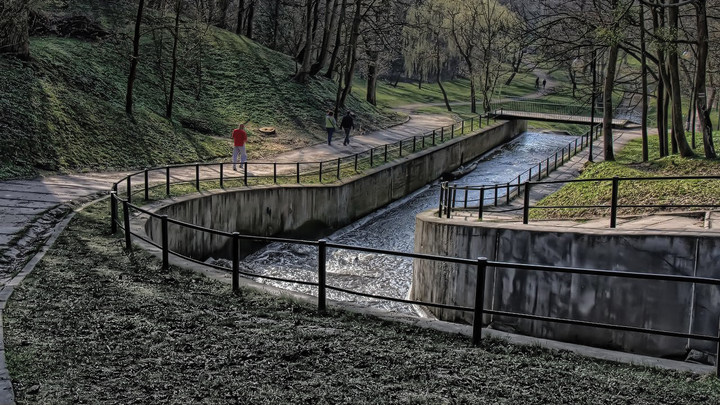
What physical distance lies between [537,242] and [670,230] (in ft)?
7.32

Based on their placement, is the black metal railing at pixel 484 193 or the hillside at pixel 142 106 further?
the hillside at pixel 142 106

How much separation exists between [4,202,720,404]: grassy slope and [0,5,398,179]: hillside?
13168 millimetres

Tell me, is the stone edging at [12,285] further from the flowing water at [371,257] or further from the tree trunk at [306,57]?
the tree trunk at [306,57]

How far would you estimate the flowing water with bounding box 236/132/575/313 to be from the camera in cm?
1786

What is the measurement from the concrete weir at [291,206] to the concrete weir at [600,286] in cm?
678

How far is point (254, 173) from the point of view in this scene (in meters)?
25.2

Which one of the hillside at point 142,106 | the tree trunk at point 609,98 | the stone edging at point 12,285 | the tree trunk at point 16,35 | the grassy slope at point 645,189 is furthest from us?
the tree trunk at point 609,98

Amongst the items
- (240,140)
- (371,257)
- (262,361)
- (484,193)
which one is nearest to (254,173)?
(240,140)

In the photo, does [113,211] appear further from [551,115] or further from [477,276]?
[551,115]

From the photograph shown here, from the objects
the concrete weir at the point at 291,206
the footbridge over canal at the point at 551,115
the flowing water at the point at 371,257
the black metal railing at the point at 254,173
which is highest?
the footbridge over canal at the point at 551,115

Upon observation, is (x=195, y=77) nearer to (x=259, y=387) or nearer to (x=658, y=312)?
(x=658, y=312)

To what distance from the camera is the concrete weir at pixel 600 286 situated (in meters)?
10.9

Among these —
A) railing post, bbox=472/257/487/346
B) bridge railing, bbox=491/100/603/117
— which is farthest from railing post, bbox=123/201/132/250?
bridge railing, bbox=491/100/603/117

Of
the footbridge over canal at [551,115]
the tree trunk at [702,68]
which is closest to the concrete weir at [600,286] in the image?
the tree trunk at [702,68]
